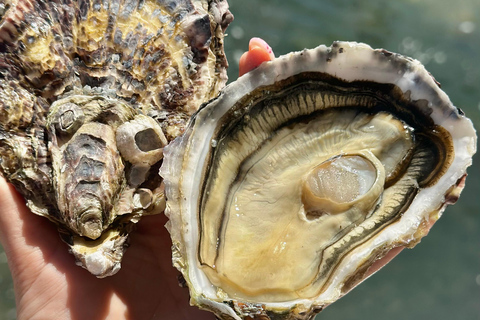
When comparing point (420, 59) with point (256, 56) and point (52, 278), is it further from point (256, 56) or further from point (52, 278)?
point (52, 278)

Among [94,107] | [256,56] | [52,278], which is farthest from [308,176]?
[52,278]

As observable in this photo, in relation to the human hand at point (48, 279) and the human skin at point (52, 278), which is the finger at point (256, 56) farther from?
the human hand at point (48, 279)

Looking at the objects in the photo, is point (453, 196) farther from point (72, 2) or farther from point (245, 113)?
point (72, 2)

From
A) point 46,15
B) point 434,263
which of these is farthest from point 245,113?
point 434,263

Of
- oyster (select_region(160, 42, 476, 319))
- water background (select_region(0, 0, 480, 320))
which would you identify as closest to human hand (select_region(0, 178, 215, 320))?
oyster (select_region(160, 42, 476, 319))

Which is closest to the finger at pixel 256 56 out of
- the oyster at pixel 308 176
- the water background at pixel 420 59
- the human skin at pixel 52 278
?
the human skin at pixel 52 278
